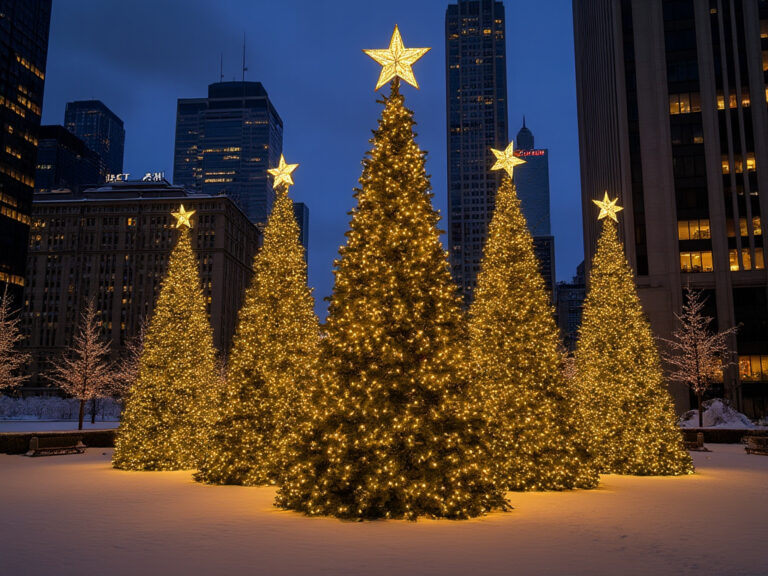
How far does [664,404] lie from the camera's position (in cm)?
2194

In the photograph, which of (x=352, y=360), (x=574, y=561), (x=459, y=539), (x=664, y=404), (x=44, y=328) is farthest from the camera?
(x=44, y=328)

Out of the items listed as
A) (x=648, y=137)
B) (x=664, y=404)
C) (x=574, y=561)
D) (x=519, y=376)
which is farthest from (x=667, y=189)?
(x=574, y=561)

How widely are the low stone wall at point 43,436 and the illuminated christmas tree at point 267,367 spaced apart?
15860 millimetres

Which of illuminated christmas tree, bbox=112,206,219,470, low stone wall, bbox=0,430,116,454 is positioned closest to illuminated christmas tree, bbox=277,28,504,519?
illuminated christmas tree, bbox=112,206,219,470

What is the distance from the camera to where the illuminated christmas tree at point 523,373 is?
682 inches

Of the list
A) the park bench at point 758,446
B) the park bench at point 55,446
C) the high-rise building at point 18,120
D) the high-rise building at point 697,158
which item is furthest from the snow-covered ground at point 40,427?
the high-rise building at point 18,120

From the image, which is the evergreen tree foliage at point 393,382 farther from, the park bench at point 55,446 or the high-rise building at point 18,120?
the high-rise building at point 18,120

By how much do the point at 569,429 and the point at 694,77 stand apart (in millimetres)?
64338

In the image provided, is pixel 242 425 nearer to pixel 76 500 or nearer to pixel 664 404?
pixel 76 500

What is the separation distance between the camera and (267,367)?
19.3 m

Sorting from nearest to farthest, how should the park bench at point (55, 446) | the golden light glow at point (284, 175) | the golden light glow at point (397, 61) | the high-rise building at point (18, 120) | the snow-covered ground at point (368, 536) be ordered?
the snow-covered ground at point (368, 536)
the golden light glow at point (397, 61)
the golden light glow at point (284, 175)
the park bench at point (55, 446)
the high-rise building at point (18, 120)

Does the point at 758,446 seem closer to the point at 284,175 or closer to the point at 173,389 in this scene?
the point at 284,175

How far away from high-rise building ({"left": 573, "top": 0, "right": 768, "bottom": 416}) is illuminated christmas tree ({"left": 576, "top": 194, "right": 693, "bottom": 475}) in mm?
43431

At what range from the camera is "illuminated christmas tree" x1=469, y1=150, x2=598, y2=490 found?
17.3 m
